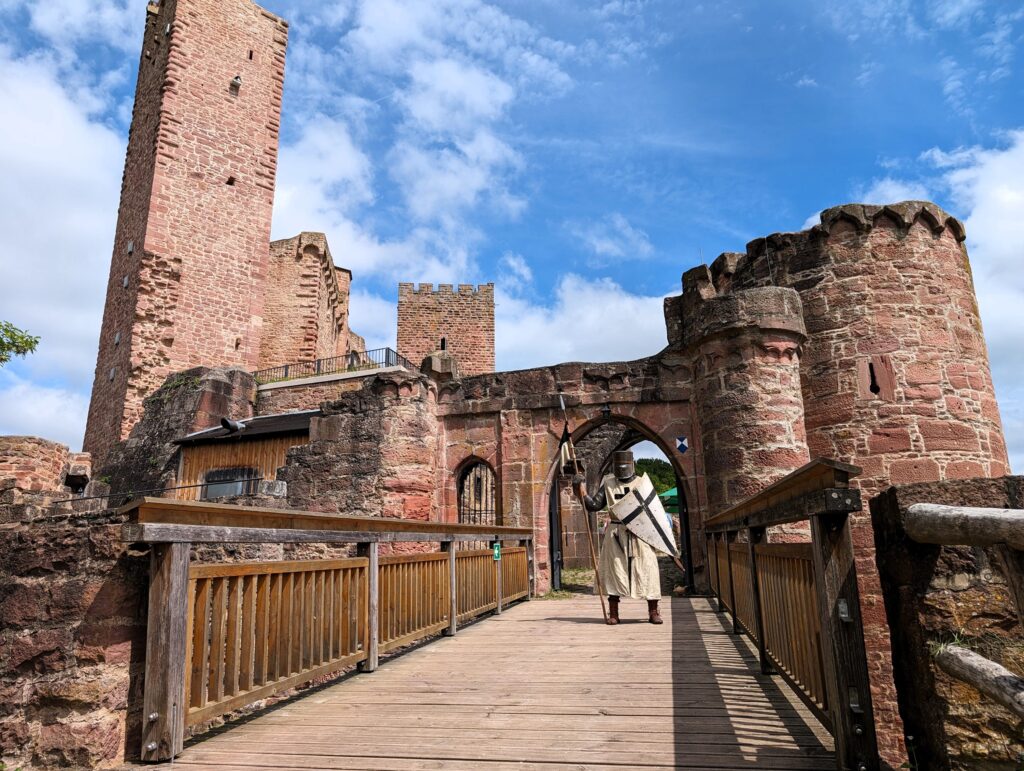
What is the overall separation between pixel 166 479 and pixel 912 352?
15.2 metres

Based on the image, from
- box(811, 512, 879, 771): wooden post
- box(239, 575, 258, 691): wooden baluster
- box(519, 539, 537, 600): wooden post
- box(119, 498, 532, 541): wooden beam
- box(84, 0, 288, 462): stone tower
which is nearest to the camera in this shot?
box(811, 512, 879, 771): wooden post

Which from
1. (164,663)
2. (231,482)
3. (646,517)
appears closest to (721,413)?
(646,517)

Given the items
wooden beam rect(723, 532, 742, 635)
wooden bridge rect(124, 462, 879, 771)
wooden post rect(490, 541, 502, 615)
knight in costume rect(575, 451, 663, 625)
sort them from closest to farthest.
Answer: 1. wooden bridge rect(124, 462, 879, 771)
2. wooden beam rect(723, 532, 742, 635)
3. knight in costume rect(575, 451, 663, 625)
4. wooden post rect(490, 541, 502, 615)

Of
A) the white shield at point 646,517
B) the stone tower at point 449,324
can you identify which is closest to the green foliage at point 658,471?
the stone tower at point 449,324

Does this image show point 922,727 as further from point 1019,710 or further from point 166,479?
point 166,479

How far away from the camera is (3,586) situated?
3.14 m

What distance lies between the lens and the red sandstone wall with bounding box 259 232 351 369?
28.1 m

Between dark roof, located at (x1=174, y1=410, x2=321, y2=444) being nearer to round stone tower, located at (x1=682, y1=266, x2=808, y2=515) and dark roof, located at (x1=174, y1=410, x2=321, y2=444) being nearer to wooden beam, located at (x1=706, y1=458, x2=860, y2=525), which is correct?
round stone tower, located at (x1=682, y1=266, x2=808, y2=515)

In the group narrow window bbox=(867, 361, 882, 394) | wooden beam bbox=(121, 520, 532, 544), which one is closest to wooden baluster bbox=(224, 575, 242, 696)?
wooden beam bbox=(121, 520, 532, 544)

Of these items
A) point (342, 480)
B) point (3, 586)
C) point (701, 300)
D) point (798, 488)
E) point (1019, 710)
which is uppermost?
point (701, 300)

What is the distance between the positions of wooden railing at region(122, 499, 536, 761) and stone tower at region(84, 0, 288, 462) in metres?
18.3

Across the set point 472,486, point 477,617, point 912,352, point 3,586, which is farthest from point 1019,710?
point 472,486

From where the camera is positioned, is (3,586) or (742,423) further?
(742,423)

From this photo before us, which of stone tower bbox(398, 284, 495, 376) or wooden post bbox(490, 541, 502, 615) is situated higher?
stone tower bbox(398, 284, 495, 376)
